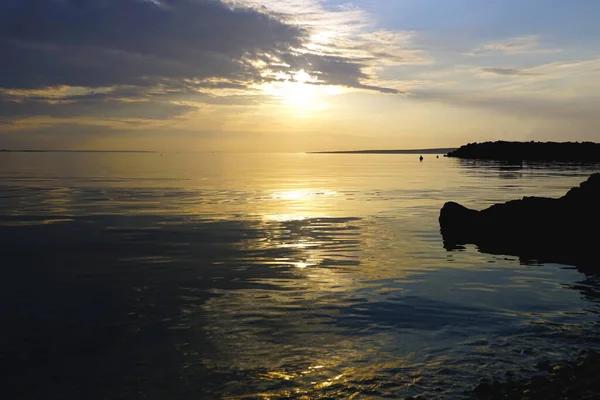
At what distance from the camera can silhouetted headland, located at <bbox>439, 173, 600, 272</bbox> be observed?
21356mm

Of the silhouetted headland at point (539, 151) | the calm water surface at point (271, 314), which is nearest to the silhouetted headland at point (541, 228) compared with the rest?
the calm water surface at point (271, 314)

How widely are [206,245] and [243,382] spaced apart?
1386cm

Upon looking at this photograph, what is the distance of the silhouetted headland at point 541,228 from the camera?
21356 mm

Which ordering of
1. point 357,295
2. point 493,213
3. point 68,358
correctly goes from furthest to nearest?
1. point 493,213
2. point 357,295
3. point 68,358

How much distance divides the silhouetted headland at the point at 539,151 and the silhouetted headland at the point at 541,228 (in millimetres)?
143831

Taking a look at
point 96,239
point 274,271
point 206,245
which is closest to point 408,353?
point 274,271

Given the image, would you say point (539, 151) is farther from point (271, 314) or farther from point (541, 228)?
point (271, 314)

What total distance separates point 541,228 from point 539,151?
165 metres

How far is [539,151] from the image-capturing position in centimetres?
17162

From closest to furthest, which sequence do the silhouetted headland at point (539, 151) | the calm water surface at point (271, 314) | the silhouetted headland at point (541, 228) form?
the calm water surface at point (271, 314)
the silhouetted headland at point (541, 228)
the silhouetted headland at point (539, 151)

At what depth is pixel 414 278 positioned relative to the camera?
16172 millimetres

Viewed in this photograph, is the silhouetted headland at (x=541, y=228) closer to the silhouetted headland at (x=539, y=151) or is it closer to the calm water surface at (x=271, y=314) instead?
the calm water surface at (x=271, y=314)

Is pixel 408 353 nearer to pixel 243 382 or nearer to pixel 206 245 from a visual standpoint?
pixel 243 382

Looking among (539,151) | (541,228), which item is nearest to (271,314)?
(541,228)
